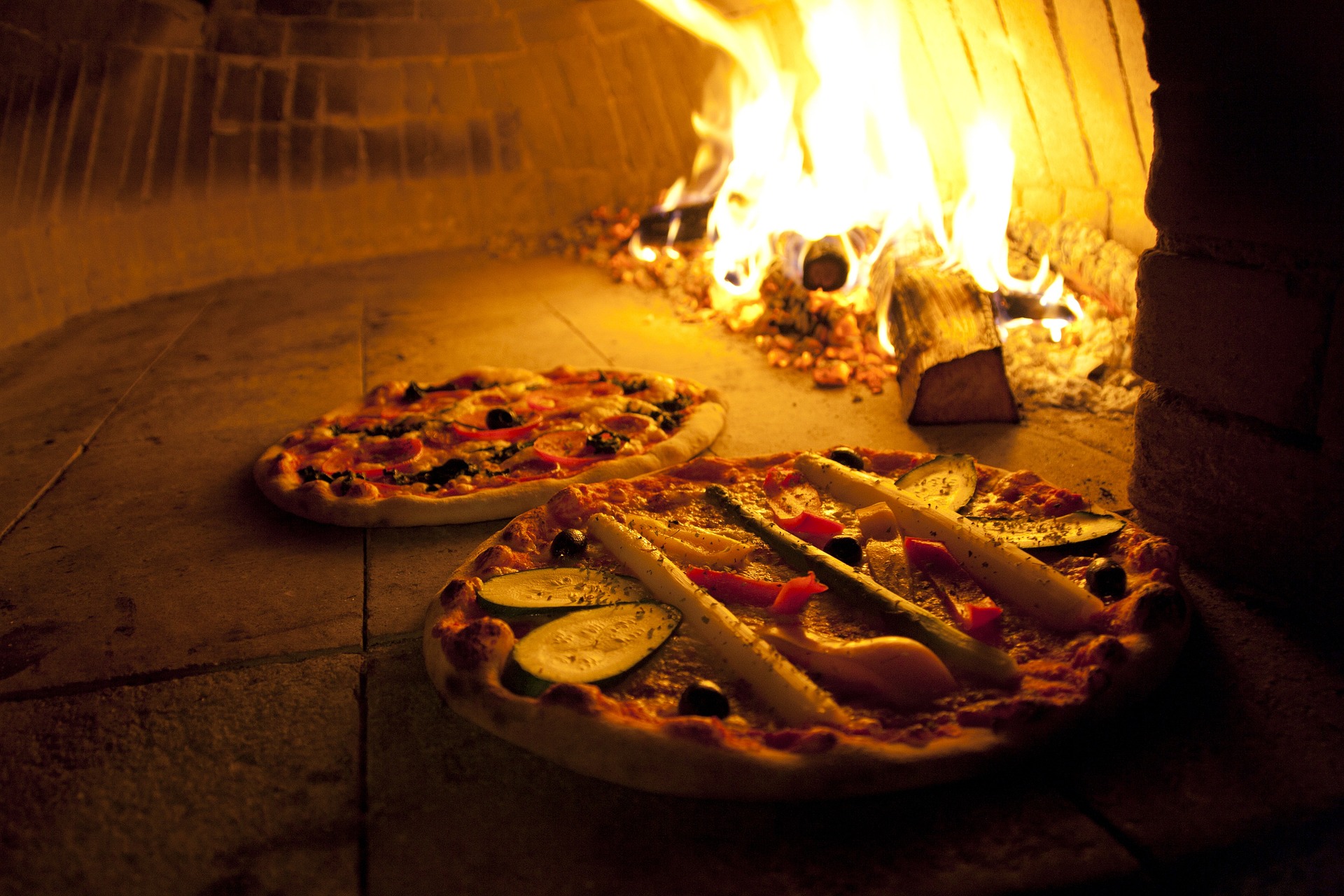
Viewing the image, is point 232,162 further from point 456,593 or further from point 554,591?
point 554,591

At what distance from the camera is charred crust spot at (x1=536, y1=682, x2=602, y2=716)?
2035 millimetres

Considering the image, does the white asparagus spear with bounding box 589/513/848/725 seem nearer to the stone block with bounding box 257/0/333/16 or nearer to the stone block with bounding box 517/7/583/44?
the stone block with bounding box 257/0/333/16

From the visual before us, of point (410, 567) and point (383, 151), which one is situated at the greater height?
point (383, 151)

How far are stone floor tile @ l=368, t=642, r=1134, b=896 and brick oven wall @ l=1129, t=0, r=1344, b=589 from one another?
1.15 metres

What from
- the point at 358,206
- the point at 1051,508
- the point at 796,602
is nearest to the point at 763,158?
the point at 358,206

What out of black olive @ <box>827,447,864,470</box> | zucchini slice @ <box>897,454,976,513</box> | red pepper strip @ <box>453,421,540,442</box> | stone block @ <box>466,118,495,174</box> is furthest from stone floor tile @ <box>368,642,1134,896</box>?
stone block @ <box>466,118,495,174</box>

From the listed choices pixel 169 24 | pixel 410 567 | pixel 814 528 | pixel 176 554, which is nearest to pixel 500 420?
pixel 410 567

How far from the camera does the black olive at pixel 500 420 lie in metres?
3.88

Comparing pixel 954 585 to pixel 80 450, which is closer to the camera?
pixel 954 585

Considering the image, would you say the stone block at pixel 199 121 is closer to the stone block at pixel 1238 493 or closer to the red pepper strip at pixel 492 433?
the red pepper strip at pixel 492 433

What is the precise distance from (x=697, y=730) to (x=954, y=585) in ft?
2.98

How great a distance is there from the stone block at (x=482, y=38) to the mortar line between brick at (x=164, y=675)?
6.83 metres

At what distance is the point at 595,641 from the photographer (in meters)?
2.27

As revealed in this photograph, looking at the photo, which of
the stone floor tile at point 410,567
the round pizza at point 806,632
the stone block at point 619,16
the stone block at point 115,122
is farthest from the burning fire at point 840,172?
the stone block at point 115,122
